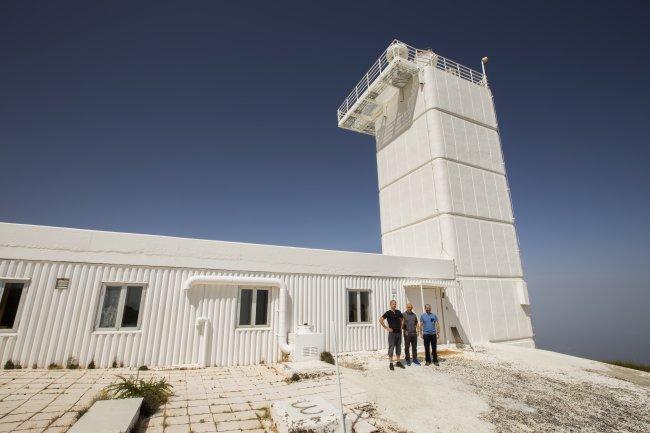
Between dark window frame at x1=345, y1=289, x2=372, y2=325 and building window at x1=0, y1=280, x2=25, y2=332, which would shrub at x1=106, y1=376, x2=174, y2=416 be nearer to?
building window at x1=0, y1=280, x2=25, y2=332

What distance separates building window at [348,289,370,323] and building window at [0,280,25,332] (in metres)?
11.0

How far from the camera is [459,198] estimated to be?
18344 millimetres

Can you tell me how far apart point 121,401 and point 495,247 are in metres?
19.2

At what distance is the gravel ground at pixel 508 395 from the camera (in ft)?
20.0

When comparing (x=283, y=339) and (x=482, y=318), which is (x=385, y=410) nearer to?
(x=283, y=339)

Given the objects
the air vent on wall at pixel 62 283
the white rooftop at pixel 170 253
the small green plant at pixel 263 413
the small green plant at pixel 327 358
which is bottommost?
the small green plant at pixel 263 413

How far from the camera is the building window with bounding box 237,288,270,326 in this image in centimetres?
1145

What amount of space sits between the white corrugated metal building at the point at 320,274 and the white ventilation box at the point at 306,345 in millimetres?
47

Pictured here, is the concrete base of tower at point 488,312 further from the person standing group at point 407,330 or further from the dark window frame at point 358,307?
the person standing group at point 407,330

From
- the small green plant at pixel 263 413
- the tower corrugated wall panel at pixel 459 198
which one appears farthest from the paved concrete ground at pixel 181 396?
the tower corrugated wall panel at pixel 459 198

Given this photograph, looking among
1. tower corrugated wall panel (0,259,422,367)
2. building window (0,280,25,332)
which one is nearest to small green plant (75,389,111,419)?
tower corrugated wall panel (0,259,422,367)

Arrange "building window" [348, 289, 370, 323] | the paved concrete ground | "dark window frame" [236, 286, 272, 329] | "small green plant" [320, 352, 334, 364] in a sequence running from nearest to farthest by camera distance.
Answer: the paved concrete ground
"small green plant" [320, 352, 334, 364]
"dark window frame" [236, 286, 272, 329]
"building window" [348, 289, 370, 323]

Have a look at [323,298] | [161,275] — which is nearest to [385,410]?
[323,298]

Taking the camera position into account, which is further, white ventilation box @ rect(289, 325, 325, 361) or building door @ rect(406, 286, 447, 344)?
A: building door @ rect(406, 286, 447, 344)
